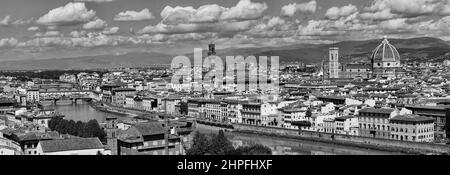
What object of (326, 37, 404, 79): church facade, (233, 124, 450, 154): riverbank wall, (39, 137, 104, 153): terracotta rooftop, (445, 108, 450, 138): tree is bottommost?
(233, 124, 450, 154): riverbank wall

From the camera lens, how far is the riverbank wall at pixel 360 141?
9.93 metres

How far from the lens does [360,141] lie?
11148 mm

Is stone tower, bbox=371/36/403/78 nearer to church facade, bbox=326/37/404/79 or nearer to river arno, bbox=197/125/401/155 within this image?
church facade, bbox=326/37/404/79

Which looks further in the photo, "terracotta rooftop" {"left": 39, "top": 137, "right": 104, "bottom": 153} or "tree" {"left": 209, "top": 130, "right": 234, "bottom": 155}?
"terracotta rooftop" {"left": 39, "top": 137, "right": 104, "bottom": 153}

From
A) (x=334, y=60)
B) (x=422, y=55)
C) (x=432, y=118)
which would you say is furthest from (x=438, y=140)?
(x=422, y=55)

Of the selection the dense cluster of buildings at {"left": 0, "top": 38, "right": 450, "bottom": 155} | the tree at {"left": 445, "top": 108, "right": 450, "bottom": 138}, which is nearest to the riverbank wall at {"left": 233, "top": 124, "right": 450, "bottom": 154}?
the dense cluster of buildings at {"left": 0, "top": 38, "right": 450, "bottom": 155}

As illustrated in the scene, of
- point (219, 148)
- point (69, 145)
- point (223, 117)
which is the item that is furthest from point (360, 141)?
point (69, 145)

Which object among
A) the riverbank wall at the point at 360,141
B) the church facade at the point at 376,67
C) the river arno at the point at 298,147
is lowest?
the river arno at the point at 298,147

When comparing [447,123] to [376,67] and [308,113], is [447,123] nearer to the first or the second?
[308,113]

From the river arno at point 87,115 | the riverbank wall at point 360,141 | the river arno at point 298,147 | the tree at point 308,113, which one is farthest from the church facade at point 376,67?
the river arno at point 298,147

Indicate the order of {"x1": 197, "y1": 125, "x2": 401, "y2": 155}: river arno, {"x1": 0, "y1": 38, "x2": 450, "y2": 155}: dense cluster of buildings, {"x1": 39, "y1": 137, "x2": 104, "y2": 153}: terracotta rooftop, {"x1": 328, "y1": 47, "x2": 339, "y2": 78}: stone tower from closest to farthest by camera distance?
{"x1": 39, "y1": 137, "x2": 104, "y2": 153}: terracotta rooftop < {"x1": 0, "y1": 38, "x2": 450, "y2": 155}: dense cluster of buildings < {"x1": 197, "y1": 125, "x2": 401, "y2": 155}: river arno < {"x1": 328, "y1": 47, "x2": 339, "y2": 78}: stone tower

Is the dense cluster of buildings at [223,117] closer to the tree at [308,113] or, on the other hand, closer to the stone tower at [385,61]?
the tree at [308,113]

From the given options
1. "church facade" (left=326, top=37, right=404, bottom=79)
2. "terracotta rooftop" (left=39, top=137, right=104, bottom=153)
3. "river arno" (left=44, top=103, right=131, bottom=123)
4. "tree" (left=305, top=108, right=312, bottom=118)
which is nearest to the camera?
"terracotta rooftop" (left=39, top=137, right=104, bottom=153)

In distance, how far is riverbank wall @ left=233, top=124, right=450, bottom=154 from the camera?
9.93 metres
